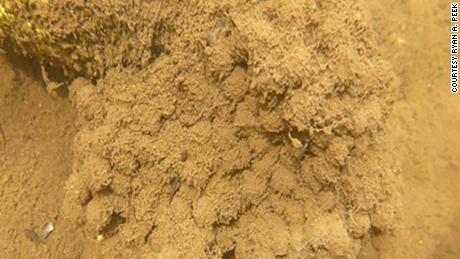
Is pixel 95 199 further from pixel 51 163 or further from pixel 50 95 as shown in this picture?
pixel 50 95

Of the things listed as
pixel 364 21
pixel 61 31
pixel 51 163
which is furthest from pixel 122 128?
pixel 364 21

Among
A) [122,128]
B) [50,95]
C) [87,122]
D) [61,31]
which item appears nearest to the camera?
[61,31]

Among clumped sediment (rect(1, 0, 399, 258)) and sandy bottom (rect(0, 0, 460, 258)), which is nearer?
clumped sediment (rect(1, 0, 399, 258))

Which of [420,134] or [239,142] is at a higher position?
[420,134]

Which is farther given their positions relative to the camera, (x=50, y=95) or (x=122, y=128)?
(x=50, y=95)

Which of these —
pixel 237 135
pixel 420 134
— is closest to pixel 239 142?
pixel 237 135

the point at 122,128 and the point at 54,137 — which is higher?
the point at 122,128

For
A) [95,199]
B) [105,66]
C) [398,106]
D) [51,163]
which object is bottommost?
[51,163]

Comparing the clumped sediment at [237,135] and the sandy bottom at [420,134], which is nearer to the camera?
the clumped sediment at [237,135]

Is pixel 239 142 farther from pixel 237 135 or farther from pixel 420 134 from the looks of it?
pixel 420 134

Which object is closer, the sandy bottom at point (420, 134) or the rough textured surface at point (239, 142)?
the rough textured surface at point (239, 142)

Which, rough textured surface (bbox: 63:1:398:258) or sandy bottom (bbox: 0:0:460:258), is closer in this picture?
rough textured surface (bbox: 63:1:398:258)
